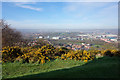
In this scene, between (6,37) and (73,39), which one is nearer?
(6,37)

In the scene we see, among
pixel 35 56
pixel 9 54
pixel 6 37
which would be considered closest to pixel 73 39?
pixel 6 37

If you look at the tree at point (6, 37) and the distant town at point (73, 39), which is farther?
the distant town at point (73, 39)

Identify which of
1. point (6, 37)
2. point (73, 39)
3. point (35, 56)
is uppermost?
point (6, 37)

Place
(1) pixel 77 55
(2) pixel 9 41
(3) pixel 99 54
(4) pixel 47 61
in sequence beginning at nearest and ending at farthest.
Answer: (4) pixel 47 61, (1) pixel 77 55, (3) pixel 99 54, (2) pixel 9 41

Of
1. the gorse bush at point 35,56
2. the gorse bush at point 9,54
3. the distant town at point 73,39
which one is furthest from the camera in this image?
the distant town at point 73,39

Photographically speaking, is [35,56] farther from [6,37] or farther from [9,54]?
[6,37]

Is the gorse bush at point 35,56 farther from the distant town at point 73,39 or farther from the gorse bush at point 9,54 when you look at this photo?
the distant town at point 73,39

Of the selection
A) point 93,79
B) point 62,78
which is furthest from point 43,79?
point 93,79

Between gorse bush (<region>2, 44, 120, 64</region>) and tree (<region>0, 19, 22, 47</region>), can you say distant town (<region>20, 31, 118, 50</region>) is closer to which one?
tree (<region>0, 19, 22, 47</region>)

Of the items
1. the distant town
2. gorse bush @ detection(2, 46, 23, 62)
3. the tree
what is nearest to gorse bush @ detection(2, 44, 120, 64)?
gorse bush @ detection(2, 46, 23, 62)

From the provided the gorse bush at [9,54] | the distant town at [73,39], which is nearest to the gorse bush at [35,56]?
the gorse bush at [9,54]

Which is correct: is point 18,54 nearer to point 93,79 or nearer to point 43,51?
point 43,51
